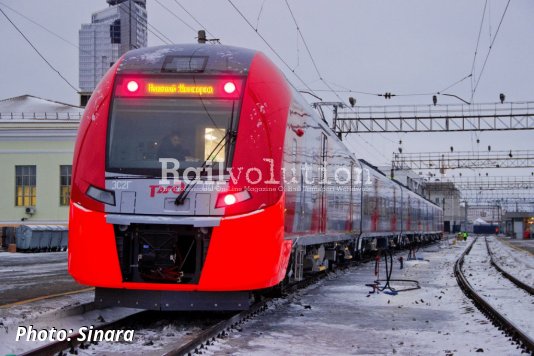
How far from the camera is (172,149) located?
934 centimetres

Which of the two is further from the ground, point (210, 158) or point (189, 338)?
point (210, 158)

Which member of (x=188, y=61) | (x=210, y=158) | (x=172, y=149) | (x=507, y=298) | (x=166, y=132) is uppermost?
(x=188, y=61)

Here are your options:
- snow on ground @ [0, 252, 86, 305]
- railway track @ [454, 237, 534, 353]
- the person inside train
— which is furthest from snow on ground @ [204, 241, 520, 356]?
snow on ground @ [0, 252, 86, 305]

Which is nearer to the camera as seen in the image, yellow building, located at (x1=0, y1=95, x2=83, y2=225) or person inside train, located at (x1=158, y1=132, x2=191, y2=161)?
person inside train, located at (x1=158, y1=132, x2=191, y2=161)

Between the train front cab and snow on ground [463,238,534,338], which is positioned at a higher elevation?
the train front cab

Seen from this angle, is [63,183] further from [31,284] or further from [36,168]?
[31,284]

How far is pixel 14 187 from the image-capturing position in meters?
41.8

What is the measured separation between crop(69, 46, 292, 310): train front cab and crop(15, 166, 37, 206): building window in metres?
33.6

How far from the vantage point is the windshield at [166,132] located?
9.27 meters

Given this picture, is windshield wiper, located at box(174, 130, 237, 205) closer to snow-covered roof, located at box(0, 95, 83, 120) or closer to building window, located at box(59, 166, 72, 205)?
building window, located at box(59, 166, 72, 205)

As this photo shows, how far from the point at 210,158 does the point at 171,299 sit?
5.90ft

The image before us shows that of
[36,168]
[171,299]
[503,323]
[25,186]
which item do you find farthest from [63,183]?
[503,323]

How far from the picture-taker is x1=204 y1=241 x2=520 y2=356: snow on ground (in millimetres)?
8461

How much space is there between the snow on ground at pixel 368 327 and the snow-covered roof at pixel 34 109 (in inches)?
1243
